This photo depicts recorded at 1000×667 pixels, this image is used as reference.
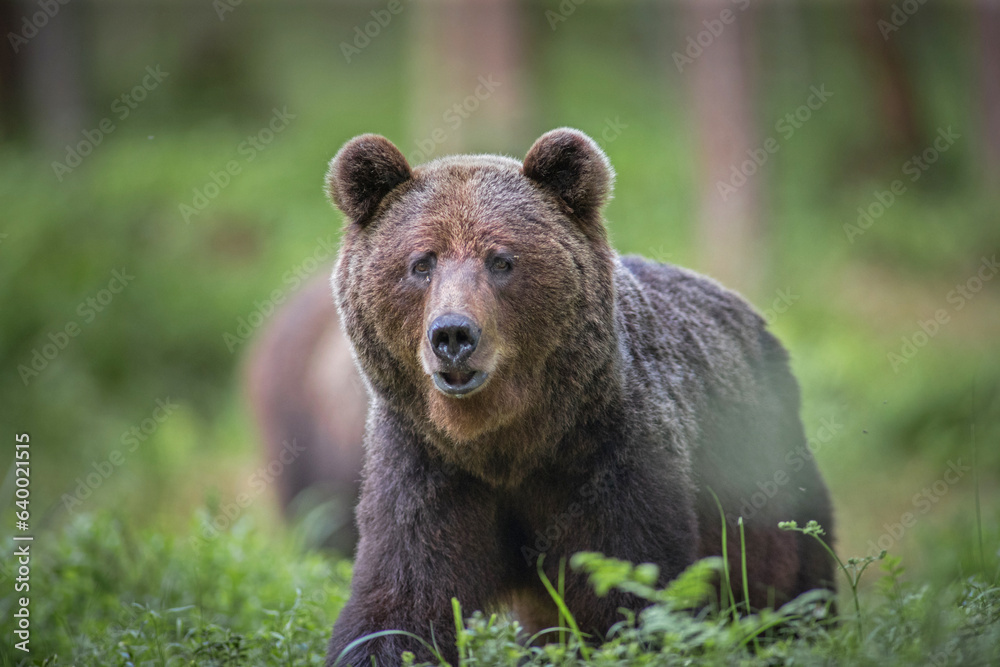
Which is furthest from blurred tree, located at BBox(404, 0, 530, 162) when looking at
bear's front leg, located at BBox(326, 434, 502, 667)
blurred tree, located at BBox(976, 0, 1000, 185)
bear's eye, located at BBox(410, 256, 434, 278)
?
bear's front leg, located at BBox(326, 434, 502, 667)

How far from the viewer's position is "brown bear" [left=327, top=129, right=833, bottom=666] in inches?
166

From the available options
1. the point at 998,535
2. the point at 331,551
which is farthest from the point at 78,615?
the point at 998,535

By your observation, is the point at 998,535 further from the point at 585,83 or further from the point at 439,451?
the point at 585,83

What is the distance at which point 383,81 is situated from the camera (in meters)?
22.8

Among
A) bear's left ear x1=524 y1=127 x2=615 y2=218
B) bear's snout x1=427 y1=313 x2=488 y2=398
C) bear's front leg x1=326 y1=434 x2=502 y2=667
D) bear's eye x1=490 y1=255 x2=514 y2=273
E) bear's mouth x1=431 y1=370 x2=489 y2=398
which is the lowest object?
bear's front leg x1=326 y1=434 x2=502 y2=667

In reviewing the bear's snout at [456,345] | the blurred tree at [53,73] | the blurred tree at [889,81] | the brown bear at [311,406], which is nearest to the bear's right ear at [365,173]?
the bear's snout at [456,345]

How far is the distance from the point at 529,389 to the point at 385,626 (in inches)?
45.2

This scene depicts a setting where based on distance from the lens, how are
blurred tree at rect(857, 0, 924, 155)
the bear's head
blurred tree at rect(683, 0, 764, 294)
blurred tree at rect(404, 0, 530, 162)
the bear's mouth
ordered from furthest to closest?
1. blurred tree at rect(857, 0, 924, 155)
2. blurred tree at rect(404, 0, 530, 162)
3. blurred tree at rect(683, 0, 764, 294)
4. the bear's head
5. the bear's mouth

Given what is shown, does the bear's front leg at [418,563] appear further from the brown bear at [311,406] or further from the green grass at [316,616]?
the brown bear at [311,406]

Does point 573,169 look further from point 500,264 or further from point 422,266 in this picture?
point 422,266

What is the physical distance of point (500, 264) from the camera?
4332 mm

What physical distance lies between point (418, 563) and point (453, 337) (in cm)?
100

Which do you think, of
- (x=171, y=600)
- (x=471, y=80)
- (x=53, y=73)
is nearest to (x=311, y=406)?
(x=171, y=600)

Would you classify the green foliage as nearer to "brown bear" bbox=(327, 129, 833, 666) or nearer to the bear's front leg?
the bear's front leg
